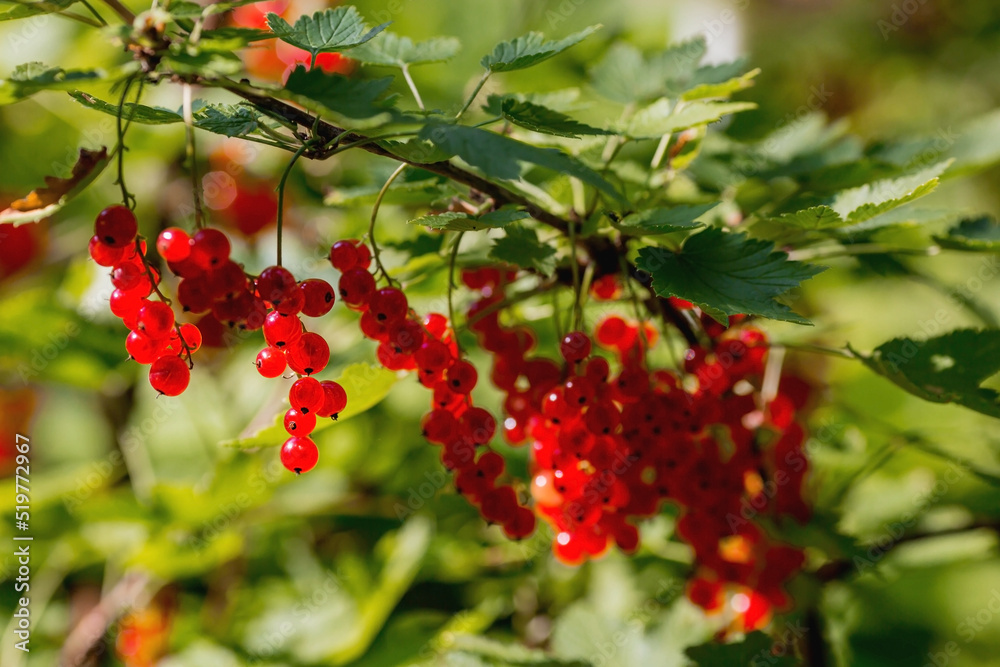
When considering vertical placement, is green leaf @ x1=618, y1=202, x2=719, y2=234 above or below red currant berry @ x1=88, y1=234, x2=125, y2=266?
below

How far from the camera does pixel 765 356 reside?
4.08 ft

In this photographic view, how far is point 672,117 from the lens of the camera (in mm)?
894

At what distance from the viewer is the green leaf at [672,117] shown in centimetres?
84

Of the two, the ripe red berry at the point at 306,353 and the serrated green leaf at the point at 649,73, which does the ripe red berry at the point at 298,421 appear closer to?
the ripe red berry at the point at 306,353

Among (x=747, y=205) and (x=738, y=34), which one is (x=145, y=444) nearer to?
(x=747, y=205)

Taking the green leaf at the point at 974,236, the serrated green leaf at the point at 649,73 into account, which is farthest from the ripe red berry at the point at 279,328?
the green leaf at the point at 974,236

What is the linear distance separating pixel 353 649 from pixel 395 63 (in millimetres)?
1045

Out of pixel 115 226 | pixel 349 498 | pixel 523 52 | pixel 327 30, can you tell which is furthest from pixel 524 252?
pixel 349 498

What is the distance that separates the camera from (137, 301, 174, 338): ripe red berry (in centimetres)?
76

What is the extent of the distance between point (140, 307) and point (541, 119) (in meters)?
0.48

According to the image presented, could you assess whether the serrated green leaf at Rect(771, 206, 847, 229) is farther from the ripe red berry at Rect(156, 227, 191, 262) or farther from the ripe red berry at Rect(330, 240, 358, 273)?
Result: the ripe red berry at Rect(156, 227, 191, 262)

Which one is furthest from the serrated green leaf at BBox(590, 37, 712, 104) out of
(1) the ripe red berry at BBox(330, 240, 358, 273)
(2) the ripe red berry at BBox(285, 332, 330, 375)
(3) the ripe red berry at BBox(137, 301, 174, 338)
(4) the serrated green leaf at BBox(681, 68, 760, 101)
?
(3) the ripe red berry at BBox(137, 301, 174, 338)

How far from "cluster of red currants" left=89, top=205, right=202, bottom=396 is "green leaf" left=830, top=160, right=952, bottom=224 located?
2.57ft

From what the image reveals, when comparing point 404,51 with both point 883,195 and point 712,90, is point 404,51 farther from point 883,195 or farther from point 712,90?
point 883,195
